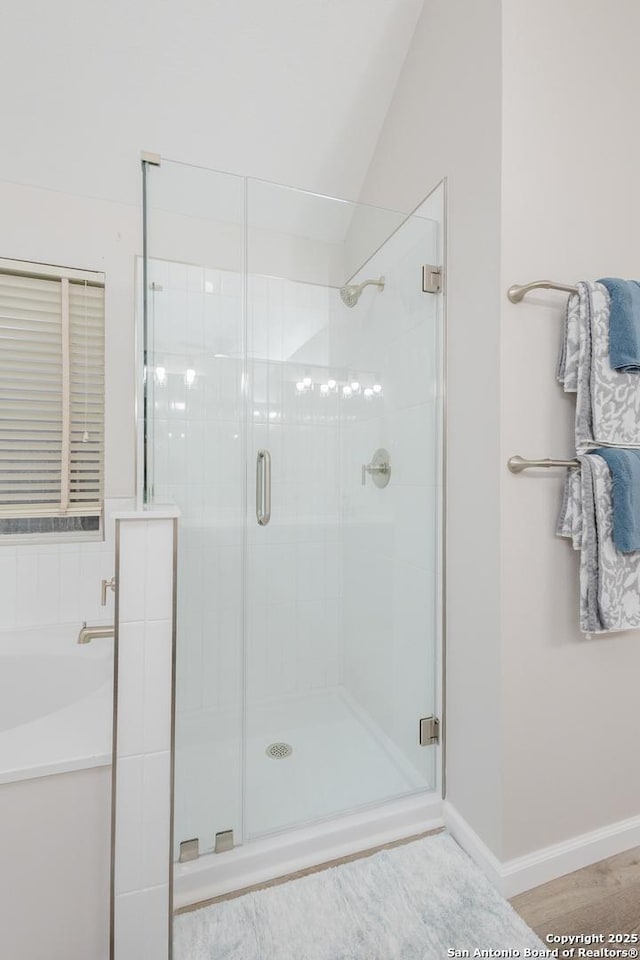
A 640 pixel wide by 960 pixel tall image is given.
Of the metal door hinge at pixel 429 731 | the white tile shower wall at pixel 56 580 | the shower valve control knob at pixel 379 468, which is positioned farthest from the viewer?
the white tile shower wall at pixel 56 580

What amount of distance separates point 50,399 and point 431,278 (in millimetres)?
1624

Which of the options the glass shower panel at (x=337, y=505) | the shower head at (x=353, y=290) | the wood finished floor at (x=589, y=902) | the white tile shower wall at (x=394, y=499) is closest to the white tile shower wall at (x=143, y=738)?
the glass shower panel at (x=337, y=505)

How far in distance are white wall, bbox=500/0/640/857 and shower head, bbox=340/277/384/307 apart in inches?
20.3

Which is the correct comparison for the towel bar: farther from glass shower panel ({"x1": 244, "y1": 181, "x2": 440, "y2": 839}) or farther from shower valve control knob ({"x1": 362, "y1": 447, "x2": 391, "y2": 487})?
shower valve control knob ({"x1": 362, "y1": 447, "x2": 391, "y2": 487})

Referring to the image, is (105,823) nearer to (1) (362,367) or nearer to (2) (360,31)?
(1) (362,367)

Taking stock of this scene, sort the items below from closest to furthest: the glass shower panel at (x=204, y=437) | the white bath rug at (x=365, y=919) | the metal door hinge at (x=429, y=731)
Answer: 1. the white bath rug at (x=365, y=919)
2. the glass shower panel at (x=204, y=437)
3. the metal door hinge at (x=429, y=731)

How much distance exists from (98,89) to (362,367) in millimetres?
1417

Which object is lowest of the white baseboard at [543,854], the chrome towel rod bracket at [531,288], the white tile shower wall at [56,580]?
the white baseboard at [543,854]

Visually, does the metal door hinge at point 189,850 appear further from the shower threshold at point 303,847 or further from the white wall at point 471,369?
the white wall at point 471,369

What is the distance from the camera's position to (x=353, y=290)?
1.67 metres

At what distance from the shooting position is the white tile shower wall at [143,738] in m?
1.01

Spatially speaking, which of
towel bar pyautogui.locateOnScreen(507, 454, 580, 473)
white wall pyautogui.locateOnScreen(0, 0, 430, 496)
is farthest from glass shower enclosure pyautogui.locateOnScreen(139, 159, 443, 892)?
white wall pyautogui.locateOnScreen(0, 0, 430, 496)

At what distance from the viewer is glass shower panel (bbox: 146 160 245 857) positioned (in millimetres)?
1350

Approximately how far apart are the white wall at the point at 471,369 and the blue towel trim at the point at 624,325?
12.1 inches
